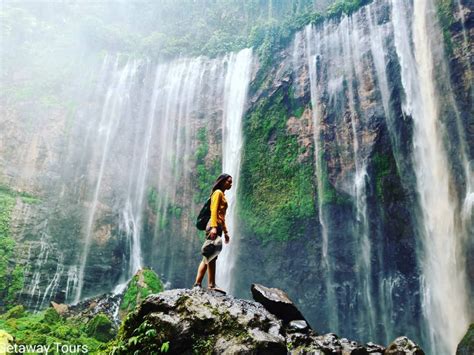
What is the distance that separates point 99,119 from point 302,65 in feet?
33.2

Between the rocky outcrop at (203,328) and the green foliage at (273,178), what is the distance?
11.2m

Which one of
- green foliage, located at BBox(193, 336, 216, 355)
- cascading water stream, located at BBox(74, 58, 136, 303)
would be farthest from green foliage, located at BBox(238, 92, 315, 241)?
green foliage, located at BBox(193, 336, 216, 355)

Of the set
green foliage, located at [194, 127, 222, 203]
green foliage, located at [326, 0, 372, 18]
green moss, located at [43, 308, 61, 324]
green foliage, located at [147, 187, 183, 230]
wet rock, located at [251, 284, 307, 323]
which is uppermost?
green foliage, located at [326, 0, 372, 18]

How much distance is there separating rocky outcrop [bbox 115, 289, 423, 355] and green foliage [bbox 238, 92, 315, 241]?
36.8 ft

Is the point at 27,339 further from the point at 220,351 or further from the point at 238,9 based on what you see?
the point at 238,9

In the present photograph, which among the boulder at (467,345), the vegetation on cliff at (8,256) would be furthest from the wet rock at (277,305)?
the vegetation on cliff at (8,256)

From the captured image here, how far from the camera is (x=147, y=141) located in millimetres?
19438

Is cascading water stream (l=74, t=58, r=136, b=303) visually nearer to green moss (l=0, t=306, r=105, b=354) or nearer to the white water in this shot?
green moss (l=0, t=306, r=105, b=354)

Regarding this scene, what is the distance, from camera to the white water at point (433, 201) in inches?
452

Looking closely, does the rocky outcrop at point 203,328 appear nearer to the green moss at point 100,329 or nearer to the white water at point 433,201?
the green moss at point 100,329

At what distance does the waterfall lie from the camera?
54.0ft

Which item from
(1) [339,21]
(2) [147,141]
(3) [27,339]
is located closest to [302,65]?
(1) [339,21]

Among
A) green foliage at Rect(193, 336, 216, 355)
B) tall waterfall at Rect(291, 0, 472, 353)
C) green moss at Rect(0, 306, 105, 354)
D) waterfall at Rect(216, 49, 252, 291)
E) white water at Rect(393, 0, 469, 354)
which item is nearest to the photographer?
green foliage at Rect(193, 336, 216, 355)

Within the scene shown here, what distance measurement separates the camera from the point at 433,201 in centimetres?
1250
